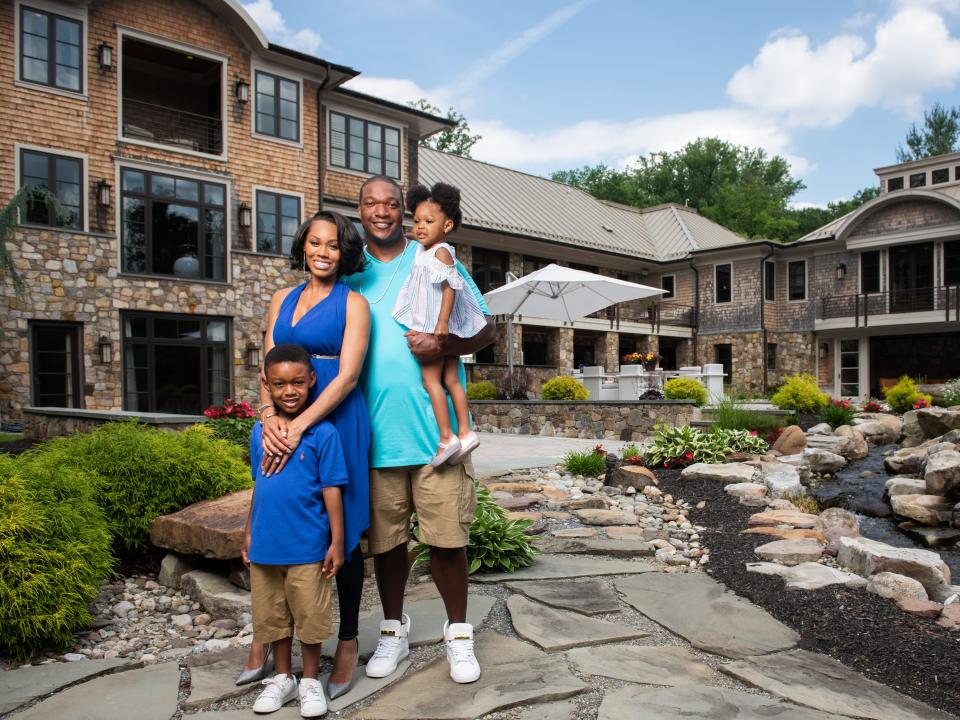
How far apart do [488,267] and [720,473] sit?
15.4 meters

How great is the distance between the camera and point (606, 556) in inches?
183

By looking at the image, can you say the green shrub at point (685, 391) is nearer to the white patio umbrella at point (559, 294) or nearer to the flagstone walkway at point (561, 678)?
the white patio umbrella at point (559, 294)

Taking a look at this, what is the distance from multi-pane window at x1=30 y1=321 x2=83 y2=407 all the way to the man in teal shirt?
12.0 m

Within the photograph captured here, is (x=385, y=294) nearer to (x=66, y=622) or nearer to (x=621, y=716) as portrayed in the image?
(x=621, y=716)

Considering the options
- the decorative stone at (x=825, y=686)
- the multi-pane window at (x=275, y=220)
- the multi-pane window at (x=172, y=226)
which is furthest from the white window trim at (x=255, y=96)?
the decorative stone at (x=825, y=686)

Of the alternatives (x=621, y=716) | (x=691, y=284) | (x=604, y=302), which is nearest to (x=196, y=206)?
(x=604, y=302)

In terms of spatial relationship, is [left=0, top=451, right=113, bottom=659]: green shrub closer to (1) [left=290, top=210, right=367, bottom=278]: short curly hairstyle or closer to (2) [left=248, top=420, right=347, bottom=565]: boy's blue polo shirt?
(2) [left=248, top=420, right=347, bottom=565]: boy's blue polo shirt

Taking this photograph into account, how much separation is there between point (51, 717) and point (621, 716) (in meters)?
1.91

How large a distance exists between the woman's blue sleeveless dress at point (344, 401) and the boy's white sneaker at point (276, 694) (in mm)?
472

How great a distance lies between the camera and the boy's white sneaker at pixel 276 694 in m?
2.40

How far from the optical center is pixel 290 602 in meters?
2.45

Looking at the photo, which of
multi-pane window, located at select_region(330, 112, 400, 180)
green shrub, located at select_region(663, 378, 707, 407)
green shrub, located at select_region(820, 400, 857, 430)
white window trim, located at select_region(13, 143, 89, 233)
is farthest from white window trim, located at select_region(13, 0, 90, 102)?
green shrub, located at select_region(820, 400, 857, 430)

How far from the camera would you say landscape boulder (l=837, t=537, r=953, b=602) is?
162 inches

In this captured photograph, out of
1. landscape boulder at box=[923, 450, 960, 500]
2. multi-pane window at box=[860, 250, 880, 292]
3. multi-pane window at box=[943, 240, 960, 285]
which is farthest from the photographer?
multi-pane window at box=[860, 250, 880, 292]
